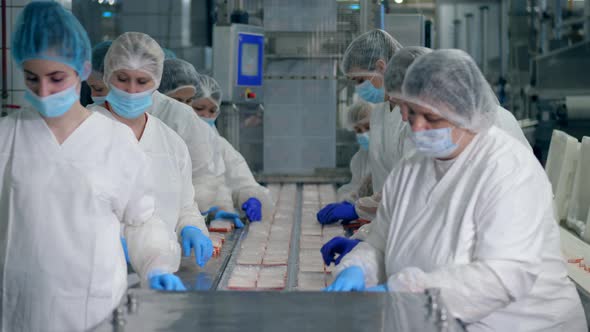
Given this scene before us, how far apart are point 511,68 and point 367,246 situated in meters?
8.49

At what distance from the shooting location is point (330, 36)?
6.72 meters

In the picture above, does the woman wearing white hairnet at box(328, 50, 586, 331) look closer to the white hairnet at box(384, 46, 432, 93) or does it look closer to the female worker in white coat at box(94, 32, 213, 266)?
the white hairnet at box(384, 46, 432, 93)

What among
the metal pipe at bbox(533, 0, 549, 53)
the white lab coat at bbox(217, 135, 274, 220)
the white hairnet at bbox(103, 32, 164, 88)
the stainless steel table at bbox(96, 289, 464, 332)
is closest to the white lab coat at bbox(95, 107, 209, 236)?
the white hairnet at bbox(103, 32, 164, 88)

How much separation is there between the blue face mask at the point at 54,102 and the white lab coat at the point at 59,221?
0.21ft

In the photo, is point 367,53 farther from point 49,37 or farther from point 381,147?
point 49,37

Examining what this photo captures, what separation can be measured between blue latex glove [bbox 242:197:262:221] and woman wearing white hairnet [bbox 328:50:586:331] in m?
2.50

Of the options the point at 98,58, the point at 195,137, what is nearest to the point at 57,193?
the point at 98,58

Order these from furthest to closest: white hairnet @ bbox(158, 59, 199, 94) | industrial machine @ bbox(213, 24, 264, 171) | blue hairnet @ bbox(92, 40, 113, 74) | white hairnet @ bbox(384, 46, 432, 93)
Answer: industrial machine @ bbox(213, 24, 264, 171), white hairnet @ bbox(158, 59, 199, 94), blue hairnet @ bbox(92, 40, 113, 74), white hairnet @ bbox(384, 46, 432, 93)

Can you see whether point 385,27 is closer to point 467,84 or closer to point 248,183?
point 248,183

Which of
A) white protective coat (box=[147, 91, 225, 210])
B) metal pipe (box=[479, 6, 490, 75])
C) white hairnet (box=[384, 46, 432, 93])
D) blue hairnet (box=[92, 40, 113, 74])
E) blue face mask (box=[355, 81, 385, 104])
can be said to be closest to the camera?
white hairnet (box=[384, 46, 432, 93])

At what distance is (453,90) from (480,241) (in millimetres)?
430

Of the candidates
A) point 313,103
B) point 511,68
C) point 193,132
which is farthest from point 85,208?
point 511,68

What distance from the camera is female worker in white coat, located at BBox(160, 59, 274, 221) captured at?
485 cm

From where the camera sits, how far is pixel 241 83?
6.50 meters
